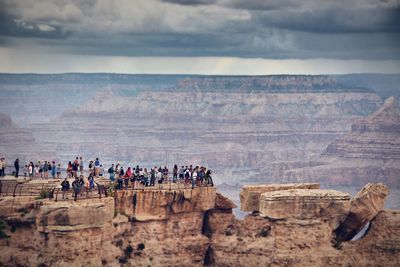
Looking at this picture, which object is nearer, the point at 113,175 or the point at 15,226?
the point at 15,226

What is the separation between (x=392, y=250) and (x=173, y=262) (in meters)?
10.6

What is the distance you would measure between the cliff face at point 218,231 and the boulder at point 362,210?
7 cm

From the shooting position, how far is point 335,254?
236 ft

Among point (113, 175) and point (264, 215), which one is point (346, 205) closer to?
point (264, 215)

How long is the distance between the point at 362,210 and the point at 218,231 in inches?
278

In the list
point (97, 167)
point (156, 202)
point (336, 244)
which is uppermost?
point (97, 167)

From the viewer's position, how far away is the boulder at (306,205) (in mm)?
71562

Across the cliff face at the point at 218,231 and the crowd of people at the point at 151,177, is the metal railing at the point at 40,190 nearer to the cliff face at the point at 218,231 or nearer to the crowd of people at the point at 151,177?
the cliff face at the point at 218,231

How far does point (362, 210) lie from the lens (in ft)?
239

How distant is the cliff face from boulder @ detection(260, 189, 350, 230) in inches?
1.9

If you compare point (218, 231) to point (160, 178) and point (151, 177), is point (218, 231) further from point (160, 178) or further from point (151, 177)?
point (151, 177)

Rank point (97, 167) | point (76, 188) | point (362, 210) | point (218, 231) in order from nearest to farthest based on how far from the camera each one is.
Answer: point (76, 188) < point (362, 210) < point (218, 231) < point (97, 167)

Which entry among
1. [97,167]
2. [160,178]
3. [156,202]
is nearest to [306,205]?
[156,202]

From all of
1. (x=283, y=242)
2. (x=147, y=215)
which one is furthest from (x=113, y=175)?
(x=283, y=242)
